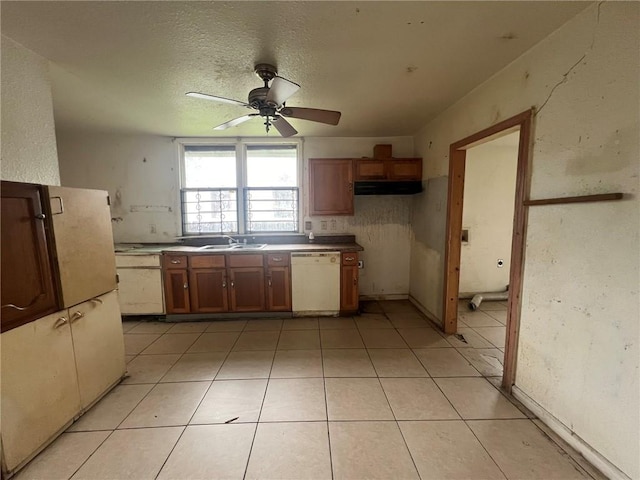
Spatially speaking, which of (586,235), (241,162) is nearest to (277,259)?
(241,162)

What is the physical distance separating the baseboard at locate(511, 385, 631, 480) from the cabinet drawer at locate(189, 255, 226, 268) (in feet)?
10.1

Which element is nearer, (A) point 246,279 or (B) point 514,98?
(B) point 514,98

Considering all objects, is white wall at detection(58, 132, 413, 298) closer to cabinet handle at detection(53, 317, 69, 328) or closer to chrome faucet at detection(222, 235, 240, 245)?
chrome faucet at detection(222, 235, 240, 245)

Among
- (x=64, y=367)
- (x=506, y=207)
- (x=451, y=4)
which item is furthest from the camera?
(x=506, y=207)

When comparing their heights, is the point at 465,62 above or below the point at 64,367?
above

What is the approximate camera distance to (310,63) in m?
1.87

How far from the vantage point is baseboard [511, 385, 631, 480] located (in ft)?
4.27

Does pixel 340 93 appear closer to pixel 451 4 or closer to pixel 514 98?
pixel 451 4

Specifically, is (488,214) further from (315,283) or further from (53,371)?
(53,371)

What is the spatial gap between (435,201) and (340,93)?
65.9 inches

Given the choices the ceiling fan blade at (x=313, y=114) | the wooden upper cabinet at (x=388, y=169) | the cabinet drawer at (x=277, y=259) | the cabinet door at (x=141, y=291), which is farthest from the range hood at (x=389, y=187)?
the cabinet door at (x=141, y=291)

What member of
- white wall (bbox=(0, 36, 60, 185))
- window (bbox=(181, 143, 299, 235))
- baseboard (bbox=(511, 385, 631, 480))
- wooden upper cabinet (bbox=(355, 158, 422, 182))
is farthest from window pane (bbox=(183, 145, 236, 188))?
baseboard (bbox=(511, 385, 631, 480))

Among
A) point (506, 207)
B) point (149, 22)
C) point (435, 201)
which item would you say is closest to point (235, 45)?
point (149, 22)

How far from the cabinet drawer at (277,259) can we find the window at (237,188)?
2.57 feet
